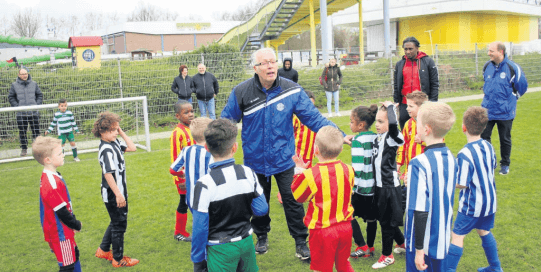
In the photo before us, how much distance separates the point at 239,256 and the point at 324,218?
69 centimetres

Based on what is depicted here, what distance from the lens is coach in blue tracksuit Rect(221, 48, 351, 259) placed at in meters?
3.92

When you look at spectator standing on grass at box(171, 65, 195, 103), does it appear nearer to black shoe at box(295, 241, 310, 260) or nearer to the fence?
the fence

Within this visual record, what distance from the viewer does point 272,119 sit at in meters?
3.91

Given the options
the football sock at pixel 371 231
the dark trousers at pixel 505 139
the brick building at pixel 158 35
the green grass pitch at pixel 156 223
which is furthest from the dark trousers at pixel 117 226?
the brick building at pixel 158 35

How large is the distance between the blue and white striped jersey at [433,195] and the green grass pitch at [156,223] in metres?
1.19

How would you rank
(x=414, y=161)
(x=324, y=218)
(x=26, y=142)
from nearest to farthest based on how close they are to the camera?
1. (x=414, y=161)
2. (x=324, y=218)
3. (x=26, y=142)

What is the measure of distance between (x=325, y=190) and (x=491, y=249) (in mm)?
1603

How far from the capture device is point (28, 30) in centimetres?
5716

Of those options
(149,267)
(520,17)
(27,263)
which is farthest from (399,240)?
(520,17)

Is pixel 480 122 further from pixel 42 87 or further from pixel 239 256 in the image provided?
pixel 42 87

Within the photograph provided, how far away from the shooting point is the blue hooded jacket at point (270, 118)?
155 inches

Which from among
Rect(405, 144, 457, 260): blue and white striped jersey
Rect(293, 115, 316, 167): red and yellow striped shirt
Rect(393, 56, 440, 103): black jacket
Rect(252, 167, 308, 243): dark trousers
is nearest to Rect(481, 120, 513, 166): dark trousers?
Rect(393, 56, 440, 103): black jacket

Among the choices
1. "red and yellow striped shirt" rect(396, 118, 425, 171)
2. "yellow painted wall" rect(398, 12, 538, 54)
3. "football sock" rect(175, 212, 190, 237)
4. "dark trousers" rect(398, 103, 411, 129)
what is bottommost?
"football sock" rect(175, 212, 190, 237)

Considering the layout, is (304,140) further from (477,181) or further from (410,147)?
(477,181)
